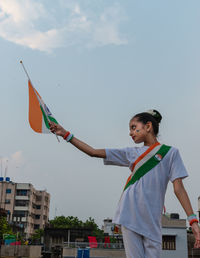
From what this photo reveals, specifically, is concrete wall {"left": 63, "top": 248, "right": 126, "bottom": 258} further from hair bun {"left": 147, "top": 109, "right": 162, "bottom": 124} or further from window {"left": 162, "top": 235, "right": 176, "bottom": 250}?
hair bun {"left": 147, "top": 109, "right": 162, "bottom": 124}

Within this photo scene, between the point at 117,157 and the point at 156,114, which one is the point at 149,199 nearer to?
the point at 117,157

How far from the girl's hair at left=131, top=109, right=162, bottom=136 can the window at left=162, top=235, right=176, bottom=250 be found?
31573 mm

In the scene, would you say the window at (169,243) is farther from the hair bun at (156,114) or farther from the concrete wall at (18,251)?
the hair bun at (156,114)

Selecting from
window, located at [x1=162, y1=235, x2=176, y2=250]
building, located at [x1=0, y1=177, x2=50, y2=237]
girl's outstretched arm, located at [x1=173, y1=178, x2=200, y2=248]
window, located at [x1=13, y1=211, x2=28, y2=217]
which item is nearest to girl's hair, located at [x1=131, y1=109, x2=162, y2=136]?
girl's outstretched arm, located at [x1=173, y1=178, x2=200, y2=248]

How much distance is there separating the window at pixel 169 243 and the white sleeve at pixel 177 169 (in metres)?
31.7

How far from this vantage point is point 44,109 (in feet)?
12.8

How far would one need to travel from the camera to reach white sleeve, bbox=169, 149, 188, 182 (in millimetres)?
2934

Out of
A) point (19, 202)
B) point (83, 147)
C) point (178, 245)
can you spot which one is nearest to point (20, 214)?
point (19, 202)

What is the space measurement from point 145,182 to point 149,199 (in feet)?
0.50

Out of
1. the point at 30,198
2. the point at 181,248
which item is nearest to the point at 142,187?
the point at 181,248

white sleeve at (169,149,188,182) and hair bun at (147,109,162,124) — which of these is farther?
hair bun at (147,109,162,124)

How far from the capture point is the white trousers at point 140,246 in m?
2.76

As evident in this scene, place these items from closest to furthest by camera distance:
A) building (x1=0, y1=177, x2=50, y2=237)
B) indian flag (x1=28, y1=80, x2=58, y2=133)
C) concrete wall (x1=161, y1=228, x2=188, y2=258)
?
indian flag (x1=28, y1=80, x2=58, y2=133)
concrete wall (x1=161, y1=228, x2=188, y2=258)
building (x1=0, y1=177, x2=50, y2=237)

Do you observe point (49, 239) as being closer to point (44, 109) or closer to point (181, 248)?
point (181, 248)
